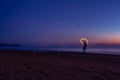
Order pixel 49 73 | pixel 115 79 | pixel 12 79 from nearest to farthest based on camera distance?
1. pixel 12 79
2. pixel 115 79
3. pixel 49 73

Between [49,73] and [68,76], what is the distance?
1.21 metres

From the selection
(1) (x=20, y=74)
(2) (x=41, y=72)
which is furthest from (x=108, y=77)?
(1) (x=20, y=74)

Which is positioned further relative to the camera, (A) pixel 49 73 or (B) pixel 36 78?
(A) pixel 49 73

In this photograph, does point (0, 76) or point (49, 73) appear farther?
point (49, 73)


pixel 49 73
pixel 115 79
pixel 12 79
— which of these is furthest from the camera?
pixel 49 73

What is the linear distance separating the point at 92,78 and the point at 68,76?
134 centimetres

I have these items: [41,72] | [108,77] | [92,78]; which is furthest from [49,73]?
[108,77]

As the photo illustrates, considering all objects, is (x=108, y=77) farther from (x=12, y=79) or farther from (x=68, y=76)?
(x=12, y=79)

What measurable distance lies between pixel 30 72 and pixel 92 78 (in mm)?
3660

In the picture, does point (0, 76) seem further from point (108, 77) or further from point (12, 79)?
point (108, 77)

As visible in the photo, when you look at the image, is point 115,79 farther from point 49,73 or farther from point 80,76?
point 49,73

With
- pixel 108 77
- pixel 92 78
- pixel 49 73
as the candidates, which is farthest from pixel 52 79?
pixel 108 77

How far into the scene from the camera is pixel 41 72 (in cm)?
1412

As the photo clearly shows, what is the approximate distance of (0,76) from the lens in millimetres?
12242
